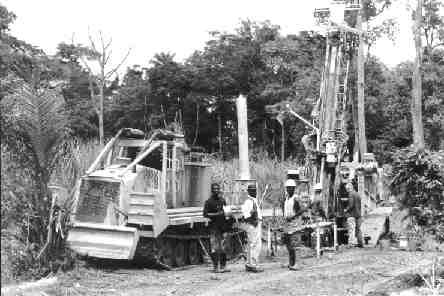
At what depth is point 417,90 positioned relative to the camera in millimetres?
32906

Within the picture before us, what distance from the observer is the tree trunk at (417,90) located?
106 feet

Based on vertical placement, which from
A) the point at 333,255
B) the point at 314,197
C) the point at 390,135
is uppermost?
the point at 390,135

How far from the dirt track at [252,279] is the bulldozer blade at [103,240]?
1.23ft

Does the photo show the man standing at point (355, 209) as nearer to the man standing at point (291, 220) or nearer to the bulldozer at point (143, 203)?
the bulldozer at point (143, 203)

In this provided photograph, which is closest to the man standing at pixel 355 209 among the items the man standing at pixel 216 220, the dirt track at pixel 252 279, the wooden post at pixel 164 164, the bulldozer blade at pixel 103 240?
the dirt track at pixel 252 279

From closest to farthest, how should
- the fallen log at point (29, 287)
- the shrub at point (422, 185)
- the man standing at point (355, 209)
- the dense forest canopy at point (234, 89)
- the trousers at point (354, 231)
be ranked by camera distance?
the fallen log at point (29, 287)
the shrub at point (422, 185)
the man standing at point (355, 209)
the trousers at point (354, 231)
the dense forest canopy at point (234, 89)

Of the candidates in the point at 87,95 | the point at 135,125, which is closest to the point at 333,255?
the point at 135,125

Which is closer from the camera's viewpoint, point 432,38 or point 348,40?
point 348,40

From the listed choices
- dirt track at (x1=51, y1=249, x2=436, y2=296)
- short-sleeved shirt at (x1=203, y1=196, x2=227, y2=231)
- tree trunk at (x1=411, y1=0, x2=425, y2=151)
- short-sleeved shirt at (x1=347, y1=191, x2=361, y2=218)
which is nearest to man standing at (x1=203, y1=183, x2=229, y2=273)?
short-sleeved shirt at (x1=203, y1=196, x2=227, y2=231)

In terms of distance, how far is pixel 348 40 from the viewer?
19734 millimetres

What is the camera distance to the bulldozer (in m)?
13.4

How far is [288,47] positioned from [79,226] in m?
34.1

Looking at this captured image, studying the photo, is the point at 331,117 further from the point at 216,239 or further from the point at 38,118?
the point at 38,118

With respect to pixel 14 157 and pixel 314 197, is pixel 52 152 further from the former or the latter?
pixel 314 197
